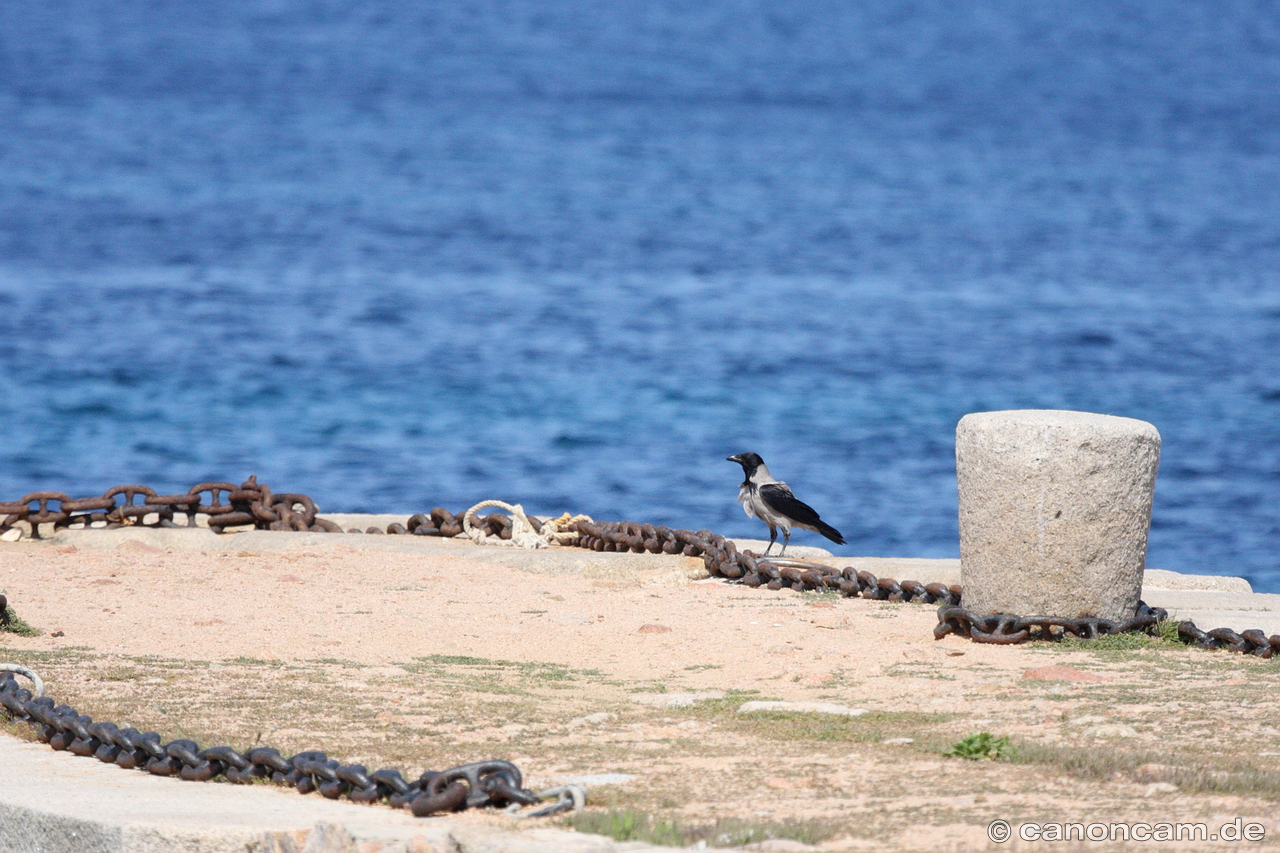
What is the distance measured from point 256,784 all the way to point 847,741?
199 centimetres

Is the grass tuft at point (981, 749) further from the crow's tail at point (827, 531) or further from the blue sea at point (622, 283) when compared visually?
the blue sea at point (622, 283)

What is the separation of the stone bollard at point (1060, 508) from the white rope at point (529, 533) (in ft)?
11.1

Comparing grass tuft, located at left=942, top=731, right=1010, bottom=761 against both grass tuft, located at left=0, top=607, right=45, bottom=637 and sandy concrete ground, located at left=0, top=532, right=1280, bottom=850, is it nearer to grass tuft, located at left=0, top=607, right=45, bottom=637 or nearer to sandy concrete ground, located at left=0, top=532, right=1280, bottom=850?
sandy concrete ground, located at left=0, top=532, right=1280, bottom=850

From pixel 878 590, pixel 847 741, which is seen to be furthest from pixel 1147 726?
pixel 878 590

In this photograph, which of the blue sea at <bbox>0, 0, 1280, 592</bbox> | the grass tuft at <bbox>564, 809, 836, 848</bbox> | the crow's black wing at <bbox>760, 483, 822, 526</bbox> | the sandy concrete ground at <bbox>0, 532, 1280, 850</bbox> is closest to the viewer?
the grass tuft at <bbox>564, 809, 836, 848</bbox>

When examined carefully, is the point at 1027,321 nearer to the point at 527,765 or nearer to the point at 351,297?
the point at 351,297

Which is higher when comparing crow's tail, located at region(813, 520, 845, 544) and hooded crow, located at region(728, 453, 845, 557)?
hooded crow, located at region(728, 453, 845, 557)

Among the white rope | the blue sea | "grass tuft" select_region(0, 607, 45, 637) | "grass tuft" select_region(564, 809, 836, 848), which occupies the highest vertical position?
the blue sea

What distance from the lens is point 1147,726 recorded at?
5.64m

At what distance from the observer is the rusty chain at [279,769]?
446 cm

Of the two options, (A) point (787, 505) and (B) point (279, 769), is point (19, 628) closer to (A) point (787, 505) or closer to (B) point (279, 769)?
(B) point (279, 769)

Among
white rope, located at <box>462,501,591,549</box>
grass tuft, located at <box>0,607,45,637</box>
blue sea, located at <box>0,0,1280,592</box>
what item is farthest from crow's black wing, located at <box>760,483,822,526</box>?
blue sea, located at <box>0,0,1280,592</box>

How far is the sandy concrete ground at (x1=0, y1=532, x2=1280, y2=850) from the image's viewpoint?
15.5 ft

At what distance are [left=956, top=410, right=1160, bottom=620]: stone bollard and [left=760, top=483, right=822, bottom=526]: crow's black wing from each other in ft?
6.59
